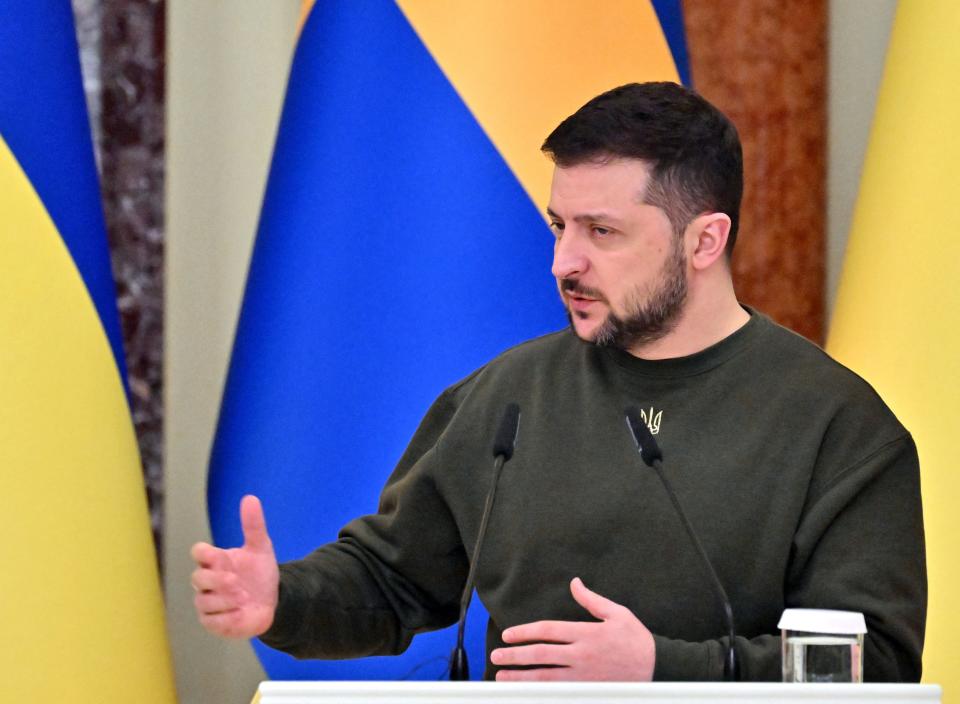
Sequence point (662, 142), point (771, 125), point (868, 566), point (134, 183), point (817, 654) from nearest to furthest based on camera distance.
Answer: point (817, 654) < point (868, 566) < point (662, 142) < point (771, 125) < point (134, 183)

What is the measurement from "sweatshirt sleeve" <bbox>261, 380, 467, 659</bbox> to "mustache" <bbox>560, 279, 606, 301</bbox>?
0.32 m

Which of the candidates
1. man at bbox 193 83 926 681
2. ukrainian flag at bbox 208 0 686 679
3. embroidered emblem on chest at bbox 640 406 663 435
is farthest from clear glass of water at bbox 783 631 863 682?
ukrainian flag at bbox 208 0 686 679

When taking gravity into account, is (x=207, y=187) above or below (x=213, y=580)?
above

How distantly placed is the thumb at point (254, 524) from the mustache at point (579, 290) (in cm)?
54

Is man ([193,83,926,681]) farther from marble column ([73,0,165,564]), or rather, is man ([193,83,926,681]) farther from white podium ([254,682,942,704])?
marble column ([73,0,165,564])

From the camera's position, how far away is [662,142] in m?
1.83

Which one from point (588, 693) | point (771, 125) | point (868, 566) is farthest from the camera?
point (771, 125)

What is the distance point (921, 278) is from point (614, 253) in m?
0.59

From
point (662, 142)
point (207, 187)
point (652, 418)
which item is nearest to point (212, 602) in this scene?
point (652, 418)

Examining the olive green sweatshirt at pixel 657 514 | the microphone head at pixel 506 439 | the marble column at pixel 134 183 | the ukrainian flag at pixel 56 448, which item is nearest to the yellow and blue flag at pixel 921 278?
the olive green sweatshirt at pixel 657 514

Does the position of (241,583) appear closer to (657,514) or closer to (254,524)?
(254,524)

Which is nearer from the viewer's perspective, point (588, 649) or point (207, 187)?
point (588, 649)

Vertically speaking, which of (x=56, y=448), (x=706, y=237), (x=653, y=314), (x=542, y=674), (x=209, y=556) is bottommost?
(x=542, y=674)

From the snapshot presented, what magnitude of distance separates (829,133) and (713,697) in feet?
6.65
